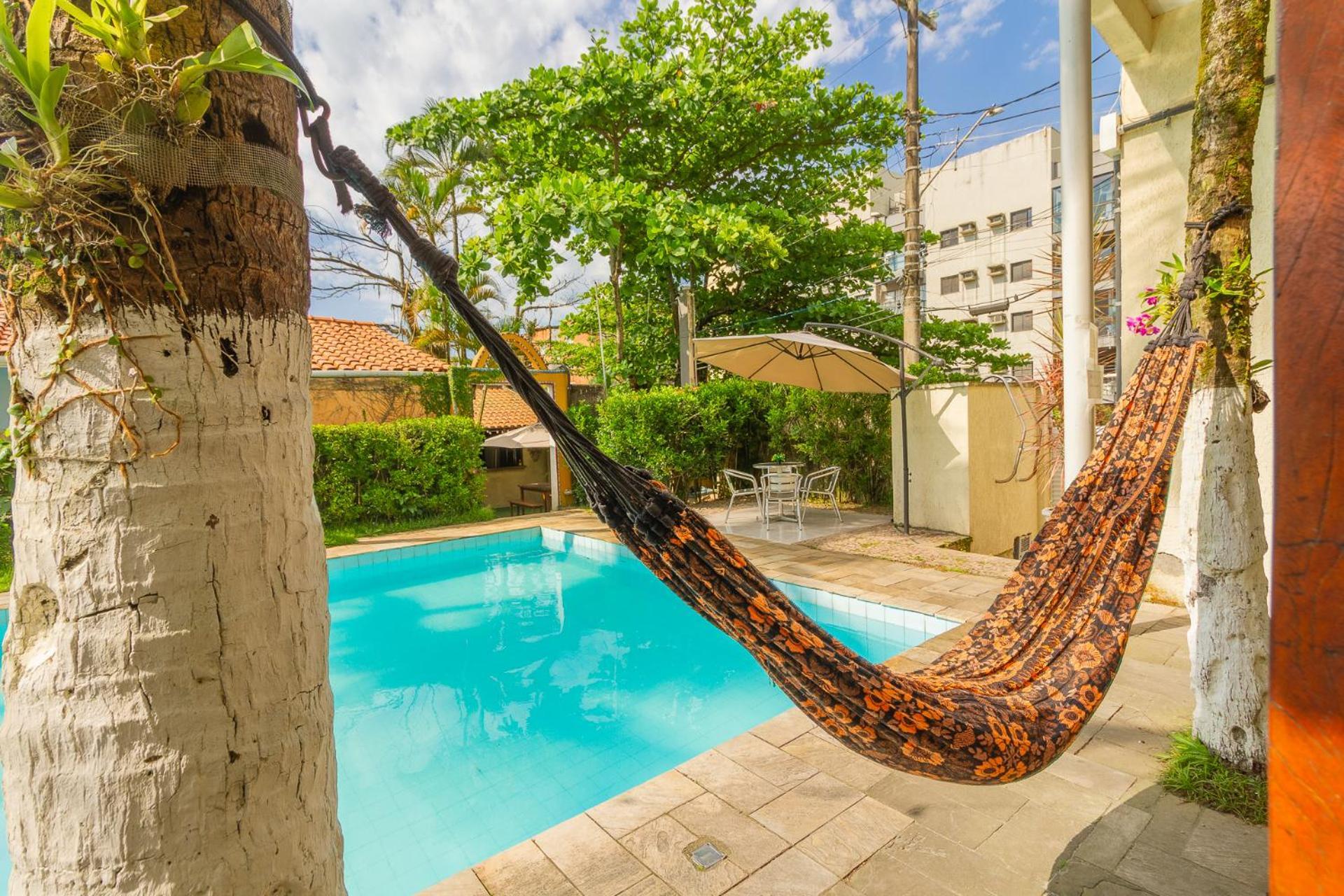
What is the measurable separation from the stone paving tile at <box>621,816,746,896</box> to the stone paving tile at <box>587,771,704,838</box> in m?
A: 0.04

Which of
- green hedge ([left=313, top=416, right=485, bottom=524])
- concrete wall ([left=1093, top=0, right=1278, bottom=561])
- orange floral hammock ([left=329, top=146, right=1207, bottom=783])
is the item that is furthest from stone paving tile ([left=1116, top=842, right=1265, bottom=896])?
green hedge ([left=313, top=416, right=485, bottom=524])

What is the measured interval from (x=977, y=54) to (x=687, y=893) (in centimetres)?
1521

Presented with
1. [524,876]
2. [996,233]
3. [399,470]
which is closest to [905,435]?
[524,876]

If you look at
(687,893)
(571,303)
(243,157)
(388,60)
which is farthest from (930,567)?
(571,303)

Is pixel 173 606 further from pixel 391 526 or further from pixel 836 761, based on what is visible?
pixel 391 526

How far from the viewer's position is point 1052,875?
1.70m

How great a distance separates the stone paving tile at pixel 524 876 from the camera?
67.2 inches

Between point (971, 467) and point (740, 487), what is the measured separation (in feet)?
11.5

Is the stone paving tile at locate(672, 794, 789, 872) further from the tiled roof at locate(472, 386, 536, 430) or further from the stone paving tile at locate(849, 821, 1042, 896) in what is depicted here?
the tiled roof at locate(472, 386, 536, 430)

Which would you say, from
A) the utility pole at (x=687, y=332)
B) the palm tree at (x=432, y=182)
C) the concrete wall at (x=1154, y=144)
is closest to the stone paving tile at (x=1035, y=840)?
the concrete wall at (x=1154, y=144)

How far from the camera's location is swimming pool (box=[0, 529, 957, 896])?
9.18 ft

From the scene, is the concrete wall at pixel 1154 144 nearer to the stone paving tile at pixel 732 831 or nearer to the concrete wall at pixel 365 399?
the stone paving tile at pixel 732 831

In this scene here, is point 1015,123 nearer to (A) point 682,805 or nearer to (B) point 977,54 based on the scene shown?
(B) point 977,54

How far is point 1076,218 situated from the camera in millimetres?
2951
